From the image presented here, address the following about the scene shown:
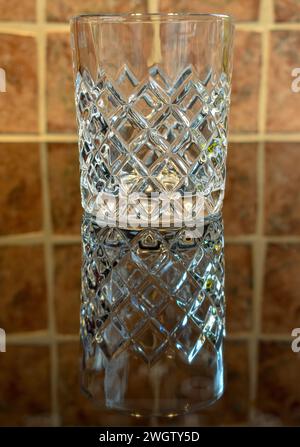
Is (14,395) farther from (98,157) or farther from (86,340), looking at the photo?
(98,157)

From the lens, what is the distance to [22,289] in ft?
1.35

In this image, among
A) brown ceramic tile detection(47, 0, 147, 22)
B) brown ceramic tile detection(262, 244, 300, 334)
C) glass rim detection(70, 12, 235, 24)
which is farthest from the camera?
brown ceramic tile detection(47, 0, 147, 22)

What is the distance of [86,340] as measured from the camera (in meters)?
0.35

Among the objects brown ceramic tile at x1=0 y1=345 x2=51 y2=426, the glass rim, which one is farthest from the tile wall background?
the glass rim

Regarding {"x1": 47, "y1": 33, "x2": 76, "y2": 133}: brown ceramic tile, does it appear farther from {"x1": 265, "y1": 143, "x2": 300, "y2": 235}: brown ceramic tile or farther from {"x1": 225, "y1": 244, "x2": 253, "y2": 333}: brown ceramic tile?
{"x1": 225, "y1": 244, "x2": 253, "y2": 333}: brown ceramic tile

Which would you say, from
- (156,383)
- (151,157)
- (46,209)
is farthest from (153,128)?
(156,383)

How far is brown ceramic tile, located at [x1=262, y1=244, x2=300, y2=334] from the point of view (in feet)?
1.20

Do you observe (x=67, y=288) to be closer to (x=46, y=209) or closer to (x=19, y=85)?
(x=46, y=209)

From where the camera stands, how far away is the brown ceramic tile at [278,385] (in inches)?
10.6

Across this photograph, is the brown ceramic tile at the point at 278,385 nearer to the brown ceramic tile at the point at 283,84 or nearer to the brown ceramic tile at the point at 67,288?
the brown ceramic tile at the point at 67,288

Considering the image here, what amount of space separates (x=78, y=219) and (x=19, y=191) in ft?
0.31

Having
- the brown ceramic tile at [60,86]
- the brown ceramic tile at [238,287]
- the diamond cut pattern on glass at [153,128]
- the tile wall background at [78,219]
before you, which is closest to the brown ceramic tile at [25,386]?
the tile wall background at [78,219]

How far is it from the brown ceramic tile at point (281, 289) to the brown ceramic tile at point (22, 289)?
12cm

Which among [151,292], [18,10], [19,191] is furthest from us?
[18,10]
